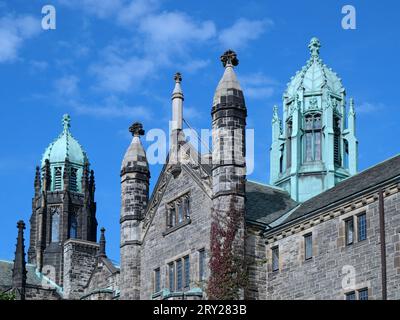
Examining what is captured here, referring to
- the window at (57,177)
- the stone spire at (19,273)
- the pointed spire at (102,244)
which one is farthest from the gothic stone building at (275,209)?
the window at (57,177)

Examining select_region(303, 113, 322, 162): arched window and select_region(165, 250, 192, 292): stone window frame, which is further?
select_region(303, 113, 322, 162): arched window

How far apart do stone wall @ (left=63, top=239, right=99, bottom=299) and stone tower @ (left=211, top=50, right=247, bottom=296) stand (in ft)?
108

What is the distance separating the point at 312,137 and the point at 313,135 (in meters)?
0.13

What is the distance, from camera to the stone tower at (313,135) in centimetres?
5459

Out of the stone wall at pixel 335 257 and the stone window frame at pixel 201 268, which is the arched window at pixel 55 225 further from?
the stone wall at pixel 335 257

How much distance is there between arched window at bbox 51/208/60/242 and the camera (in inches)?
3233

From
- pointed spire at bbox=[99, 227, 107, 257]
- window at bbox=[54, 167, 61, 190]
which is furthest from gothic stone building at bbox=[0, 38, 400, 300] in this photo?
window at bbox=[54, 167, 61, 190]

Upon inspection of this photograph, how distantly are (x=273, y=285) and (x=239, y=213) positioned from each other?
3.78 m

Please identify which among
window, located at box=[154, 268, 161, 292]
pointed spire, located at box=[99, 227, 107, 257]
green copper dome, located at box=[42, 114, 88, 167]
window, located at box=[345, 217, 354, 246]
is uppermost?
green copper dome, located at box=[42, 114, 88, 167]

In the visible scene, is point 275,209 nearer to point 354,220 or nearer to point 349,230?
point 349,230

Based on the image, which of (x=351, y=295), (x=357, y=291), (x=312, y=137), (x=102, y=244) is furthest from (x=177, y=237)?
(x=102, y=244)

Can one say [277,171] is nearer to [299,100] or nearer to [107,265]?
[299,100]

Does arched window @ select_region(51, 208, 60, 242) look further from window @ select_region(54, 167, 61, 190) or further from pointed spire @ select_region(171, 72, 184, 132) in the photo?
pointed spire @ select_region(171, 72, 184, 132)

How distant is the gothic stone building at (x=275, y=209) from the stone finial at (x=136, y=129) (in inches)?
2.1
